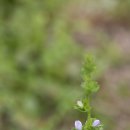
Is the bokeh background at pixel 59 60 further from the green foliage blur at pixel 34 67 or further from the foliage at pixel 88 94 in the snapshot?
the foliage at pixel 88 94

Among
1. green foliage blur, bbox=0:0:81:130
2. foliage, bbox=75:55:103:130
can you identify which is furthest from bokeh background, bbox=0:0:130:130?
foliage, bbox=75:55:103:130

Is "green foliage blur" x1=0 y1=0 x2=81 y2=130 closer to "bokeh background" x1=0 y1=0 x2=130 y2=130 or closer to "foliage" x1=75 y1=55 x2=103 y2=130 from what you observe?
"bokeh background" x1=0 y1=0 x2=130 y2=130

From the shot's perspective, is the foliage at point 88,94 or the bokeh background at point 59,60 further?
the bokeh background at point 59,60

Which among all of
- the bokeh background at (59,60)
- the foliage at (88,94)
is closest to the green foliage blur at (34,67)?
the bokeh background at (59,60)

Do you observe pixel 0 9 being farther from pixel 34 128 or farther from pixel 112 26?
pixel 34 128

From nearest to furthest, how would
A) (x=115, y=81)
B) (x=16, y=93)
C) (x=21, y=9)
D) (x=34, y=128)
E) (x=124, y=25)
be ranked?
(x=34, y=128) → (x=16, y=93) → (x=115, y=81) → (x=21, y=9) → (x=124, y=25)

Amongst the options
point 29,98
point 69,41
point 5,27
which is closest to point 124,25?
point 69,41

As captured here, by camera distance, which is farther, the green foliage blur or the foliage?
the green foliage blur

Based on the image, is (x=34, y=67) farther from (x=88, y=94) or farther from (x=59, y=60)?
(x=88, y=94)
